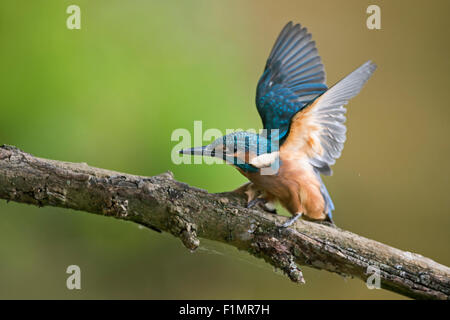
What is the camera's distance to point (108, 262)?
250cm

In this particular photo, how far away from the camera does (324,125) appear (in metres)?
1.83

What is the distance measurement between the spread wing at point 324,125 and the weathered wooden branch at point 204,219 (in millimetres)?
347

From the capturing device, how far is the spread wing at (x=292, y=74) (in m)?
2.14

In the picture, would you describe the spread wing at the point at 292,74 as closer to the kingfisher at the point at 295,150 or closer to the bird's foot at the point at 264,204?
the kingfisher at the point at 295,150

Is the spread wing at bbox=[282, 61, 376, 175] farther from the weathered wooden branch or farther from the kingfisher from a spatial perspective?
the weathered wooden branch

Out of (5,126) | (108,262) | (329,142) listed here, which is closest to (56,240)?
(108,262)

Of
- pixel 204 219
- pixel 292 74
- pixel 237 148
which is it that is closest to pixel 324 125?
pixel 237 148

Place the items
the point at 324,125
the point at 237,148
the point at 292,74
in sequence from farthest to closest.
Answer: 1. the point at 292,74
2. the point at 324,125
3. the point at 237,148

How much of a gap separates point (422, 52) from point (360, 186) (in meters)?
1.02

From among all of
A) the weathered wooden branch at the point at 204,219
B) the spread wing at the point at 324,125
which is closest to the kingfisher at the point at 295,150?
the spread wing at the point at 324,125

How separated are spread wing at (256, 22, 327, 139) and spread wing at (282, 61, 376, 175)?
0.94 feet

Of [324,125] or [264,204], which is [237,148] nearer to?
[264,204]

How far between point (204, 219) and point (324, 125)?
59 centimetres

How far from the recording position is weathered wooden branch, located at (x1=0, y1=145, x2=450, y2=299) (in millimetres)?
1471
